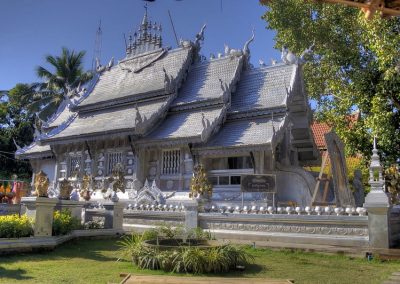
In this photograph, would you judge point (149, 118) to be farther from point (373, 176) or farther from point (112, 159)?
point (373, 176)

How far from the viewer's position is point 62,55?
132ft

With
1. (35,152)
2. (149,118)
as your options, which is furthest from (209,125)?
(35,152)

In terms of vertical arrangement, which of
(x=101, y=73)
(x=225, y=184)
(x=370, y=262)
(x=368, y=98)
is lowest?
(x=370, y=262)

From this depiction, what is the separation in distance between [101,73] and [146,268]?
1918 centimetres

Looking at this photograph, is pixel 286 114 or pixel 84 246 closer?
pixel 84 246

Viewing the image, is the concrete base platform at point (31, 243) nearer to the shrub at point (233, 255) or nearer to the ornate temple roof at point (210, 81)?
the shrub at point (233, 255)

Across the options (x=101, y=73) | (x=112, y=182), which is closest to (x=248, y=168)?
(x=112, y=182)

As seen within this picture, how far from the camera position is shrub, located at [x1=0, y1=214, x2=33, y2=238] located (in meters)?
10.4

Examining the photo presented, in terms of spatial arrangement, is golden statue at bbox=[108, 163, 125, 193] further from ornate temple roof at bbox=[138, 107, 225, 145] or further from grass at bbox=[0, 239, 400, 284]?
grass at bbox=[0, 239, 400, 284]

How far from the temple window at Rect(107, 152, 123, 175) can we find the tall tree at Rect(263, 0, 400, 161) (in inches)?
387

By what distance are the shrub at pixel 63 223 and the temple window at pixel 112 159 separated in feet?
25.3

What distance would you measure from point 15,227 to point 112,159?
425 inches

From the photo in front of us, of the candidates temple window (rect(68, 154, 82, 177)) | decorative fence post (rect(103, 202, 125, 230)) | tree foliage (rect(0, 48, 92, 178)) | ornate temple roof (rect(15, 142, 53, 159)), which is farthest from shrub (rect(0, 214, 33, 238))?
tree foliage (rect(0, 48, 92, 178))

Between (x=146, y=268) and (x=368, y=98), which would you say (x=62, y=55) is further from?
(x=146, y=268)
